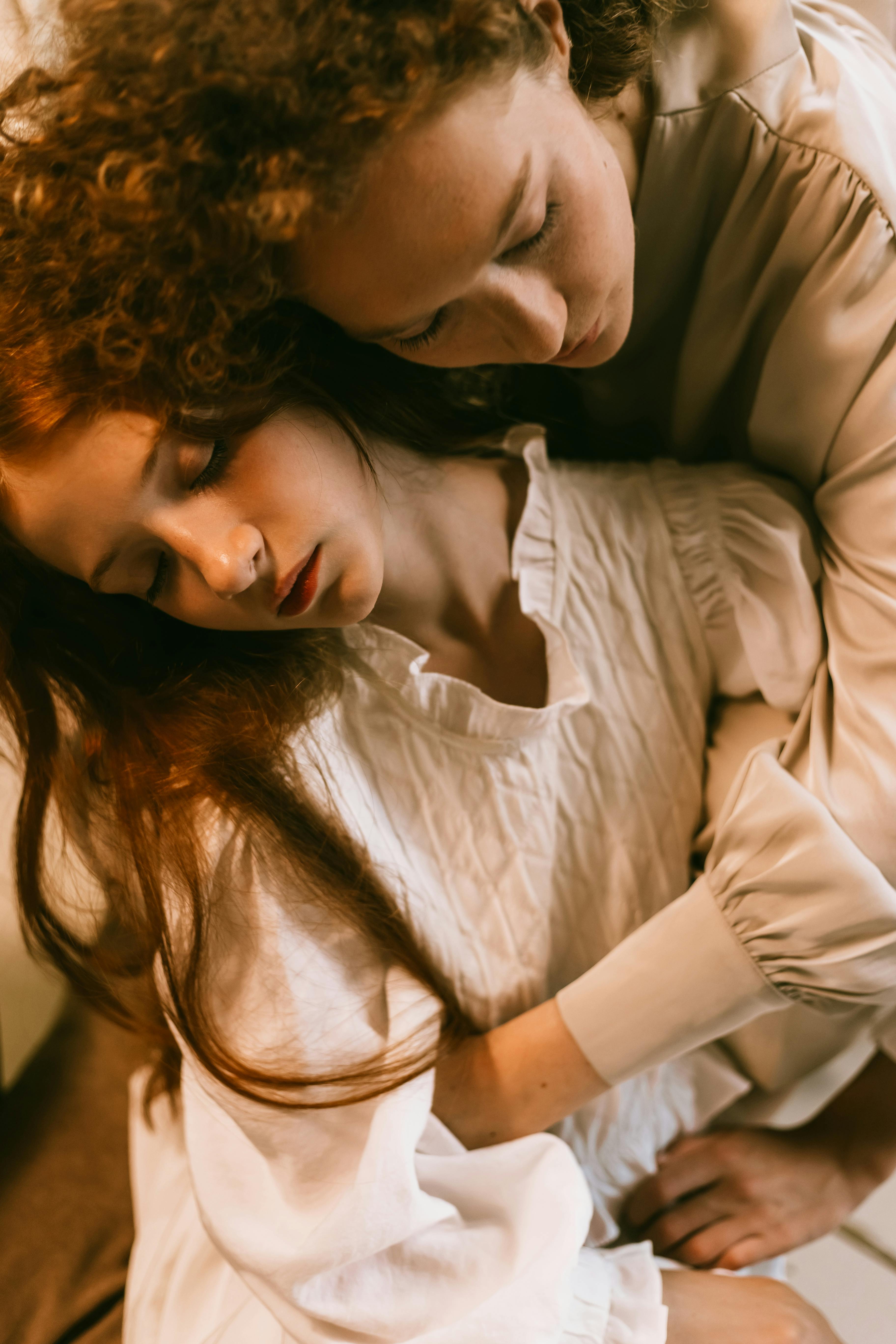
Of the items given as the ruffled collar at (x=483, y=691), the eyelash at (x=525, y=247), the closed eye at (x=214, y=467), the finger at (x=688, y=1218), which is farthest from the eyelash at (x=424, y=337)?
the finger at (x=688, y=1218)

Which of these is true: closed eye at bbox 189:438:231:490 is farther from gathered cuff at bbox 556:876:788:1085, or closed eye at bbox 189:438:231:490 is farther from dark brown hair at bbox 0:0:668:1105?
gathered cuff at bbox 556:876:788:1085

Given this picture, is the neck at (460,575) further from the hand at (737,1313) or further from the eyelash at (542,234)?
the hand at (737,1313)

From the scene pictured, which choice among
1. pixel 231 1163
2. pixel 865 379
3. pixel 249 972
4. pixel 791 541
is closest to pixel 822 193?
pixel 865 379

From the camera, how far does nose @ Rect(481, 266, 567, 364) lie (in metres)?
0.63

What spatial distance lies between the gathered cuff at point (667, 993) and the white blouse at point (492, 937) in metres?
0.02

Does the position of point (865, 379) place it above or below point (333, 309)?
below

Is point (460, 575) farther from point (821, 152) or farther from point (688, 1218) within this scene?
point (688, 1218)

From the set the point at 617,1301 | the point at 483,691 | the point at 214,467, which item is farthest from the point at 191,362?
the point at 617,1301

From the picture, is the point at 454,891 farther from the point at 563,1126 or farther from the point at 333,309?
the point at 333,309

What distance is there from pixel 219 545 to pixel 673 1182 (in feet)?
2.49

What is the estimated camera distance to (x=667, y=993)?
2.70 ft

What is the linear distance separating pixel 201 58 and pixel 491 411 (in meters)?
0.48

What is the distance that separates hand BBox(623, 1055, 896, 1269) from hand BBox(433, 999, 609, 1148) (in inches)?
7.9

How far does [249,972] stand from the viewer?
801 mm
